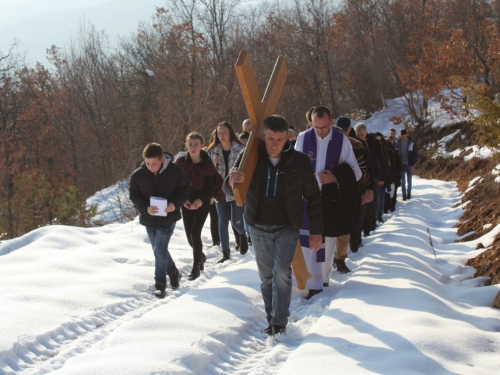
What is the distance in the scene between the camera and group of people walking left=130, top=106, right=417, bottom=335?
4.69m

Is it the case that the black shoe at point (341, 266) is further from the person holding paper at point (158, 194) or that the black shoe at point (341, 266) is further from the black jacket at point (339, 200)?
the person holding paper at point (158, 194)

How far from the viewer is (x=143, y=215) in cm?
657

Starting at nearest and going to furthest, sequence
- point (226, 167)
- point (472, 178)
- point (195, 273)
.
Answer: point (195, 273) → point (226, 167) → point (472, 178)

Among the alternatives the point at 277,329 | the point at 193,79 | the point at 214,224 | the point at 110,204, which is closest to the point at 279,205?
the point at 277,329

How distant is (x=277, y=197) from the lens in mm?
4688

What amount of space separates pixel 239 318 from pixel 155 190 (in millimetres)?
2027

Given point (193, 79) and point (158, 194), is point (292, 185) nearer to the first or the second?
point (158, 194)

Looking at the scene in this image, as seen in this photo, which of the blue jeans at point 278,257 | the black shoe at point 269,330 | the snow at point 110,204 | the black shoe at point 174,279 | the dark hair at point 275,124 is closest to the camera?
the dark hair at point 275,124

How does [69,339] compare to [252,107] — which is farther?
[69,339]

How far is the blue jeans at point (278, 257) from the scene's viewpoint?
188 inches

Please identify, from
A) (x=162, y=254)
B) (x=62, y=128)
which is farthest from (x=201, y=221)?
(x=62, y=128)

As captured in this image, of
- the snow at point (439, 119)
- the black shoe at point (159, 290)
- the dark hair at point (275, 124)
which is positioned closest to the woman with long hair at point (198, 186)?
the black shoe at point (159, 290)

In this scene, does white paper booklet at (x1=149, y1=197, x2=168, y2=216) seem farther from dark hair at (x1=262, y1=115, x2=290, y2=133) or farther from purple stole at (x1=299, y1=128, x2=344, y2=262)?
dark hair at (x1=262, y1=115, x2=290, y2=133)

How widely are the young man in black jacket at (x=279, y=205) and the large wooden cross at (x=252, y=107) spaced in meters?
0.12
